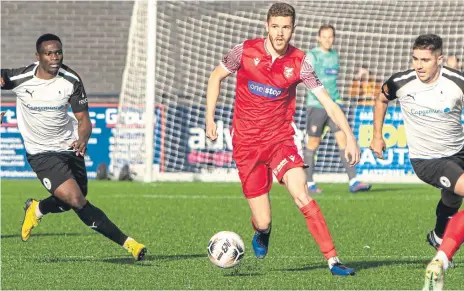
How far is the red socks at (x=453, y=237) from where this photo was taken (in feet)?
24.1

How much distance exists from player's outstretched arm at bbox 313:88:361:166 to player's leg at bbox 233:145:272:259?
2.42ft

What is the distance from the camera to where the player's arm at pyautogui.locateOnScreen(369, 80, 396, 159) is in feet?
28.9

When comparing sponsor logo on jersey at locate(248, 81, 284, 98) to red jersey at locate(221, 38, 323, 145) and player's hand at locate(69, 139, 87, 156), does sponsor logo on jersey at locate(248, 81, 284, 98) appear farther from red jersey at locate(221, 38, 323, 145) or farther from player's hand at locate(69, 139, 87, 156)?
player's hand at locate(69, 139, 87, 156)

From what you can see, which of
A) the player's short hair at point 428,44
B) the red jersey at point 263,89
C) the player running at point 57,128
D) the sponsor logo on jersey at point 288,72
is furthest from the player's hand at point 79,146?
the player's short hair at point 428,44

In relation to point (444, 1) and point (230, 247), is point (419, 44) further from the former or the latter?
point (444, 1)

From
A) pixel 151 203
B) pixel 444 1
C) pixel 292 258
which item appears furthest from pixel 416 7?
pixel 292 258

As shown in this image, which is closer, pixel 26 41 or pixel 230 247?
pixel 230 247

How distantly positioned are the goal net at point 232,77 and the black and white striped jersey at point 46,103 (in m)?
8.90

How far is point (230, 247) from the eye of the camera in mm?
8430

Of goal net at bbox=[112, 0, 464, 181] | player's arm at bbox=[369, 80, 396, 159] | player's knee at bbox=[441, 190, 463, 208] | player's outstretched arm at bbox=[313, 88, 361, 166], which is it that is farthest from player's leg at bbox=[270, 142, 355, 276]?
goal net at bbox=[112, 0, 464, 181]

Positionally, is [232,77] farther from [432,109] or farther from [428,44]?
[428,44]

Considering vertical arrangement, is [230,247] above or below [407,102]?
below

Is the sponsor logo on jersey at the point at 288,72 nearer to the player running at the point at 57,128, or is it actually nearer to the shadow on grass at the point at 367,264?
the shadow on grass at the point at 367,264

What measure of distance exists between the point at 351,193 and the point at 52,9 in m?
12.1
